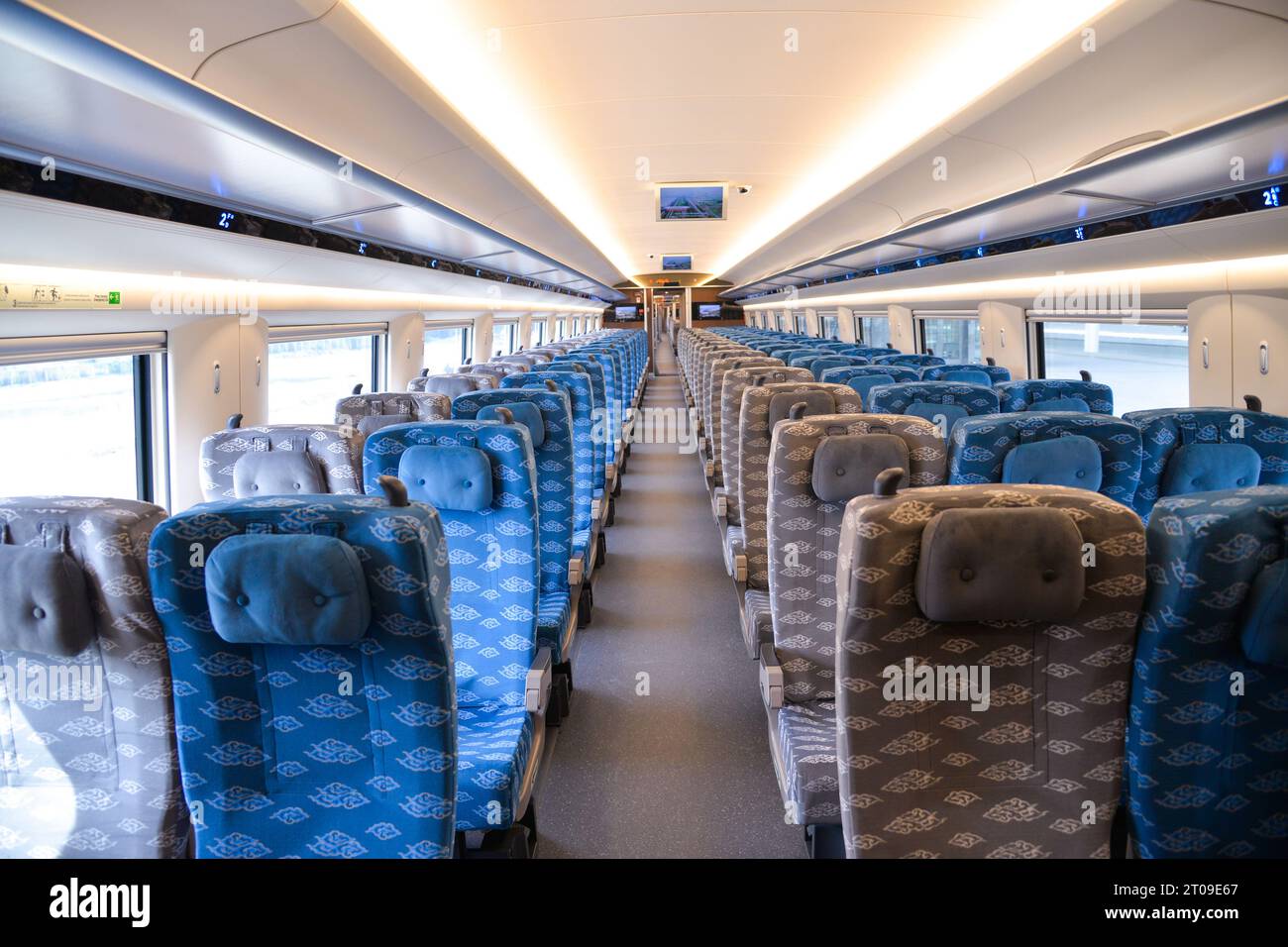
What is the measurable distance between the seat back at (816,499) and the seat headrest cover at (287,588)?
2.03 m

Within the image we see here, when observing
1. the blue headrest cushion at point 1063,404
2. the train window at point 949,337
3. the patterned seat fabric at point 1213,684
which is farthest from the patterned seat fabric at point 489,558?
the train window at point 949,337

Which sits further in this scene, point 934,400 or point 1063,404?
point 1063,404

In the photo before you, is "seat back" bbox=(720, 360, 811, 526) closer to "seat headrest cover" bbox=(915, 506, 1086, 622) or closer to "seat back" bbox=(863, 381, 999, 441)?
"seat back" bbox=(863, 381, 999, 441)

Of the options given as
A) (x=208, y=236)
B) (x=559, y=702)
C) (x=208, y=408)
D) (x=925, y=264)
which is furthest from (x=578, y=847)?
(x=925, y=264)

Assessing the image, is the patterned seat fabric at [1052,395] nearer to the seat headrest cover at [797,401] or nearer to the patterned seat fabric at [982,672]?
the seat headrest cover at [797,401]

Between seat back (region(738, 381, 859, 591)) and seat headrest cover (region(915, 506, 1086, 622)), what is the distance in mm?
2690

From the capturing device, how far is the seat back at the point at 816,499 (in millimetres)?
3209

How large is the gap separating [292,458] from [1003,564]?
300cm

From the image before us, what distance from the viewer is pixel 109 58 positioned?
228cm

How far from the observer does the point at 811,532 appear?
3.49 metres

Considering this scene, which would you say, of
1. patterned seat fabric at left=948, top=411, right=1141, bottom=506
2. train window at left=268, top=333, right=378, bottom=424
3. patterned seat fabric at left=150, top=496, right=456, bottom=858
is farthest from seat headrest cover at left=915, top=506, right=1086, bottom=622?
train window at left=268, top=333, right=378, bottom=424

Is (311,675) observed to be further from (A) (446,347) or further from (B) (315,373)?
(A) (446,347)

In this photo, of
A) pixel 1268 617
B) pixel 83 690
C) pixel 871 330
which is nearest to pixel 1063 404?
pixel 1268 617
